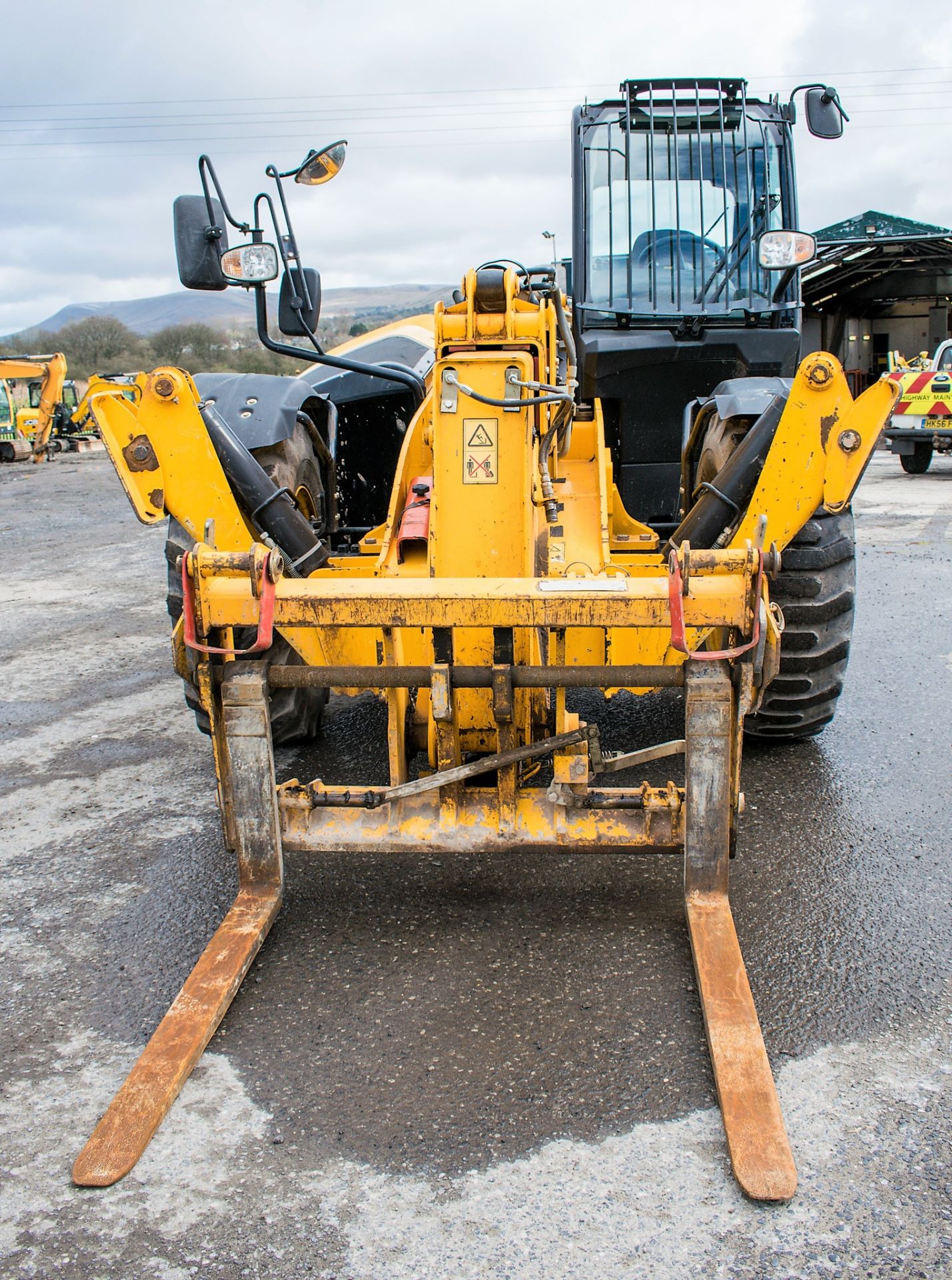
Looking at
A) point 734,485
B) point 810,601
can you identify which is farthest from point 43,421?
point 734,485

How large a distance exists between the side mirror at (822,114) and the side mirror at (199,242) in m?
2.71

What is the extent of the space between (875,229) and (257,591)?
24399 millimetres

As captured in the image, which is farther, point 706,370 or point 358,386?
point 358,386

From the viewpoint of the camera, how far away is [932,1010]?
291 centimetres

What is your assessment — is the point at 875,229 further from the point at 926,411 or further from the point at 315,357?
the point at 315,357

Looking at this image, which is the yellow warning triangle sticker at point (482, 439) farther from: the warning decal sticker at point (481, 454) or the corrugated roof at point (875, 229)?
the corrugated roof at point (875, 229)

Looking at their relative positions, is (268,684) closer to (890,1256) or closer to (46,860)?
(46,860)

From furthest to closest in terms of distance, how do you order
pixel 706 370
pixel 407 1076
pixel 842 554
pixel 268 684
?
pixel 706 370 < pixel 842 554 < pixel 268 684 < pixel 407 1076

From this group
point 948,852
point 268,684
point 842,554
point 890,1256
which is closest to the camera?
point 890,1256

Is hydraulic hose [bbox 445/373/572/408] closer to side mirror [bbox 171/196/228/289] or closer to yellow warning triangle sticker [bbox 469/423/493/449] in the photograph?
yellow warning triangle sticker [bbox 469/423/493/449]

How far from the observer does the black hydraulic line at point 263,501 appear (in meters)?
3.72

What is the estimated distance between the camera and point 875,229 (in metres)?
23.9

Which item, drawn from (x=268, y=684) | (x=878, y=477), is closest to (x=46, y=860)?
(x=268, y=684)

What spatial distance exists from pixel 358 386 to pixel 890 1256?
4626 mm
